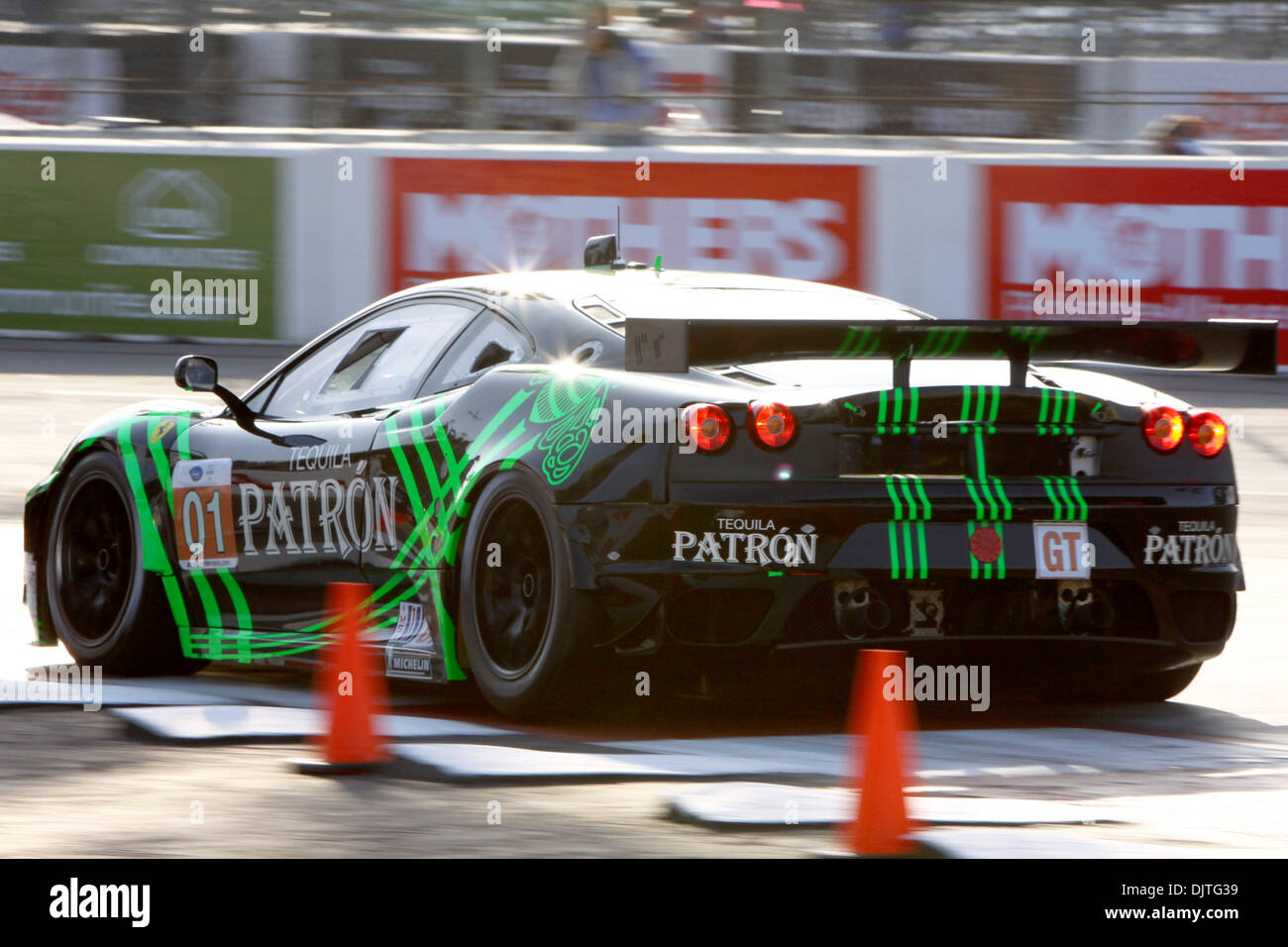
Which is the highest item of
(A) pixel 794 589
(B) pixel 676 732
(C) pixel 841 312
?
(C) pixel 841 312

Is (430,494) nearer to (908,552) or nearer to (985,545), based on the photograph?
(908,552)

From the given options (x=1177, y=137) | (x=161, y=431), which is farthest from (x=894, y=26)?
(x=161, y=431)

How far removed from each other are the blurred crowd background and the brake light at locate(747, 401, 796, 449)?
14352mm

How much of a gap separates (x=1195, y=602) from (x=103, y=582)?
140 inches

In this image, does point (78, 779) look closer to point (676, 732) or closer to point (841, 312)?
point (676, 732)

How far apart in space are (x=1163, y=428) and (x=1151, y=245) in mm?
13069

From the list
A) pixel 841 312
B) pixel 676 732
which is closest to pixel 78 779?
pixel 676 732

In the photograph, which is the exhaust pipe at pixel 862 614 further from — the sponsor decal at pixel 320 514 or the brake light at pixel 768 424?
the sponsor decal at pixel 320 514

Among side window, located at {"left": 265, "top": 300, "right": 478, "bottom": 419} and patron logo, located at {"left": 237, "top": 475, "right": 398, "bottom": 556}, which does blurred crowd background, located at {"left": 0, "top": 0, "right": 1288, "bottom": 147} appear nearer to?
side window, located at {"left": 265, "top": 300, "right": 478, "bottom": 419}

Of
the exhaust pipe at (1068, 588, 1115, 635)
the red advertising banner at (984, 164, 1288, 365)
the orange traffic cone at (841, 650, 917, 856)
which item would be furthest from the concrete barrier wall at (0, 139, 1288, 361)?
the orange traffic cone at (841, 650, 917, 856)

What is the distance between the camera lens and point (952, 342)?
6.17m

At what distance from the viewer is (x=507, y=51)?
2241 centimetres

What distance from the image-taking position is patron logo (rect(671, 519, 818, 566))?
19.7 ft

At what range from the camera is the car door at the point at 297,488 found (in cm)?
693
